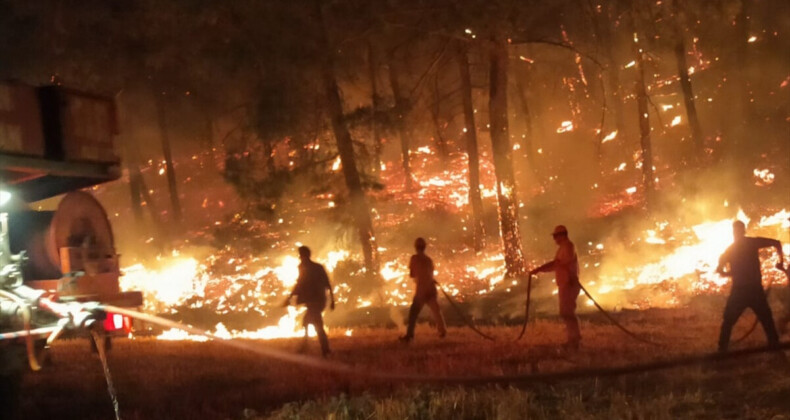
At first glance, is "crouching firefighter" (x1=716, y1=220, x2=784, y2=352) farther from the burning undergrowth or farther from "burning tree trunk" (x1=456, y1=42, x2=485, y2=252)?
"burning tree trunk" (x1=456, y1=42, x2=485, y2=252)

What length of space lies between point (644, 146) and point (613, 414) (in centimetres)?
2047

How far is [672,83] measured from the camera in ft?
128

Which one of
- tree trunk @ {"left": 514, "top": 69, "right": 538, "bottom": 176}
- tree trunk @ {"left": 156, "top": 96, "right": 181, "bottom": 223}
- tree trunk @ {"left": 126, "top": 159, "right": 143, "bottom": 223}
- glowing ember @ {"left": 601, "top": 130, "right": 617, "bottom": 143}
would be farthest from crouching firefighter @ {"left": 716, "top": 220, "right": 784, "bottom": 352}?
glowing ember @ {"left": 601, "top": 130, "right": 617, "bottom": 143}

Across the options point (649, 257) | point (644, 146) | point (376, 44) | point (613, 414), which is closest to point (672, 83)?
point (644, 146)

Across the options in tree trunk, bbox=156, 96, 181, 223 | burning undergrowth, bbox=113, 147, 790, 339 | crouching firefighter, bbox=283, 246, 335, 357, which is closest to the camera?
crouching firefighter, bbox=283, 246, 335, 357

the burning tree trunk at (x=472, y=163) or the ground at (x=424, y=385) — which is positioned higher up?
the burning tree trunk at (x=472, y=163)

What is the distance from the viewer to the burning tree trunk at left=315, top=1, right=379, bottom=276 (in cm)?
2022

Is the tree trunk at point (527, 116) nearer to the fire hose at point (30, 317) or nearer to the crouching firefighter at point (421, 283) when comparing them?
the crouching firefighter at point (421, 283)

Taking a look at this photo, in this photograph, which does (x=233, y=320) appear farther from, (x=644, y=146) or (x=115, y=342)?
(x=644, y=146)

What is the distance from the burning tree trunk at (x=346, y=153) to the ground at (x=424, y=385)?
9459mm

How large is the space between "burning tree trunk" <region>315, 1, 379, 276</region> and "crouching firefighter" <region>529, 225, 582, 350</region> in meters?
11.2

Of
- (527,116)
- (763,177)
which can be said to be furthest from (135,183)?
(763,177)

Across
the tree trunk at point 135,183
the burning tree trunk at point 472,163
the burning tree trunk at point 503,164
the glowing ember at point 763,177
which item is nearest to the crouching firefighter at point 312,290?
the burning tree trunk at point 503,164

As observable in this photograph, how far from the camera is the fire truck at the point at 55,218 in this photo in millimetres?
5914
